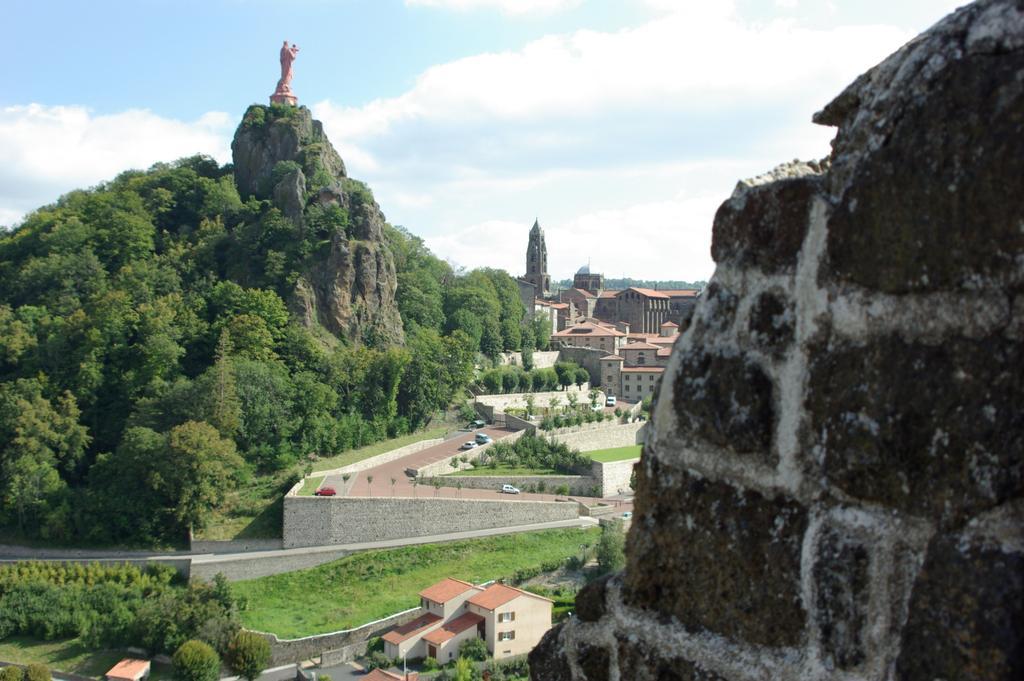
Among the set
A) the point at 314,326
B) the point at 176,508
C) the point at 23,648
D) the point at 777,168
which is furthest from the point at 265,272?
the point at 777,168

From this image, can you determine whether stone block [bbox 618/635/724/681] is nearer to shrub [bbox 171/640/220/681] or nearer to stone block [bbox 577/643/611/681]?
stone block [bbox 577/643/611/681]

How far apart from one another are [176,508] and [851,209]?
27519 mm

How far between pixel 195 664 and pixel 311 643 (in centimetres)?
298


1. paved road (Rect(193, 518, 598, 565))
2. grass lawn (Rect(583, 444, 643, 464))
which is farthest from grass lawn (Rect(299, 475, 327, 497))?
grass lawn (Rect(583, 444, 643, 464))

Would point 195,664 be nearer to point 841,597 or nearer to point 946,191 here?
point 841,597

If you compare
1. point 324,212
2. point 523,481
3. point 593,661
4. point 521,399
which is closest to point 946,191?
point 593,661

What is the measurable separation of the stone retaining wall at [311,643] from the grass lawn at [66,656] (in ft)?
8.28

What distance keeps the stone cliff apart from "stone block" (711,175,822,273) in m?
33.5

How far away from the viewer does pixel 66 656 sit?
22297 millimetres

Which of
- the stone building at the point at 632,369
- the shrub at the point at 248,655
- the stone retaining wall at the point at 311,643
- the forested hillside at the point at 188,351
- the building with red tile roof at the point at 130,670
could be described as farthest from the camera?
the stone building at the point at 632,369

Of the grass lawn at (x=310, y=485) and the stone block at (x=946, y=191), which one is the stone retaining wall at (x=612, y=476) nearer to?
the grass lawn at (x=310, y=485)

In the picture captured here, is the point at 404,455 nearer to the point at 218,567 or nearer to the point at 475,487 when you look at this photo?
the point at 475,487

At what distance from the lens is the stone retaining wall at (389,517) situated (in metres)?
26.4

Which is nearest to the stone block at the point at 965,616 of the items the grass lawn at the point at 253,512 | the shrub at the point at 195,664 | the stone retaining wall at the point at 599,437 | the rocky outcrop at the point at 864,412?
the rocky outcrop at the point at 864,412
